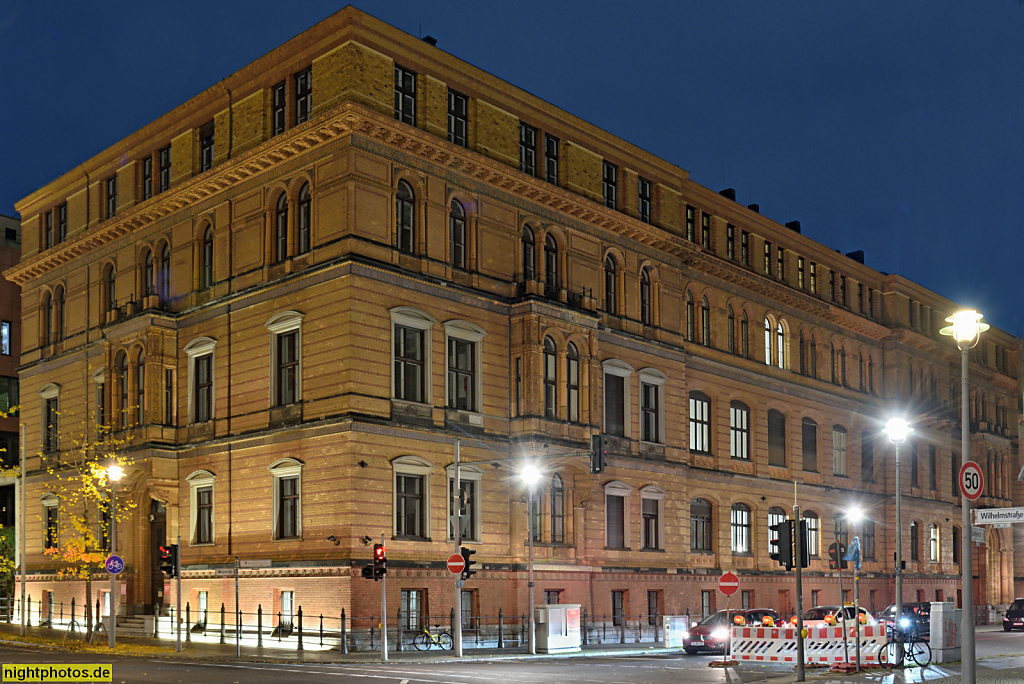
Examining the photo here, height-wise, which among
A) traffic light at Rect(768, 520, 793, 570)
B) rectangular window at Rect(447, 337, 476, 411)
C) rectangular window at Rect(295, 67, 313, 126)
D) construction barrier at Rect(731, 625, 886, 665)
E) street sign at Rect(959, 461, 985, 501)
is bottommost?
construction barrier at Rect(731, 625, 886, 665)

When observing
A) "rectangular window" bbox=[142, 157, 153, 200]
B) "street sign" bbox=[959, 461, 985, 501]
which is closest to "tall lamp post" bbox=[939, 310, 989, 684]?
"street sign" bbox=[959, 461, 985, 501]

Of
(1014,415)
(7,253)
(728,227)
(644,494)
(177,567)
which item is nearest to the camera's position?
(177,567)

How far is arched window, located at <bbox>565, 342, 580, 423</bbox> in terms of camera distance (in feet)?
159

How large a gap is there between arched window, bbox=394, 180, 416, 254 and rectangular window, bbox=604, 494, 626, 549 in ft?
48.5

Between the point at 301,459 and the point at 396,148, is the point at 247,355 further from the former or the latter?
the point at 396,148

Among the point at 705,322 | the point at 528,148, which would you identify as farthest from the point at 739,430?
the point at 528,148

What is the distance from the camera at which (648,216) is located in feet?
185

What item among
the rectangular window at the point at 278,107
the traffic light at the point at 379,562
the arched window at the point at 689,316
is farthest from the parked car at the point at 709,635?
the rectangular window at the point at 278,107

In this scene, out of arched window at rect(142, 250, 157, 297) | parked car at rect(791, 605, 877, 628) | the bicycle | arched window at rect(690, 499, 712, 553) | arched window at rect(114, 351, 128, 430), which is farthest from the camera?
arched window at rect(690, 499, 712, 553)

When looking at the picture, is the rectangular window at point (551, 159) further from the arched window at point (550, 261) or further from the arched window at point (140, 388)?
the arched window at point (140, 388)

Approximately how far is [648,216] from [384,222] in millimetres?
17690

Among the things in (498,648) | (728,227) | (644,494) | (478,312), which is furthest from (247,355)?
(728,227)

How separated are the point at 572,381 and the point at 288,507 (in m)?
13.1

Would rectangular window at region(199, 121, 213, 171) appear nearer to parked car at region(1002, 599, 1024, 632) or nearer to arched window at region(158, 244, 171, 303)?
arched window at region(158, 244, 171, 303)
